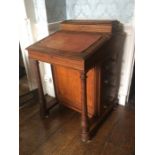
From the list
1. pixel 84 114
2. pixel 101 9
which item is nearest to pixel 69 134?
pixel 84 114

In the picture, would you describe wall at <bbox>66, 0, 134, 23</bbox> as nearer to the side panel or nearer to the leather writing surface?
the leather writing surface

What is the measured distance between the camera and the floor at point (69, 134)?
1.48 metres

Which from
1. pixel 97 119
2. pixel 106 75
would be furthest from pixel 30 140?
pixel 106 75

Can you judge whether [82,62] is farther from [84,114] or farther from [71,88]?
[71,88]

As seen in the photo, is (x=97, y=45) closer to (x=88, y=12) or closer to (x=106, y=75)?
(x=106, y=75)

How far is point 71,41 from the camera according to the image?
1.45 metres

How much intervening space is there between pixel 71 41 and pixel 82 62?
352mm

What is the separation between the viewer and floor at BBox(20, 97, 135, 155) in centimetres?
148

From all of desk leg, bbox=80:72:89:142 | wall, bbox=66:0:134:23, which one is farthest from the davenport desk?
wall, bbox=66:0:134:23

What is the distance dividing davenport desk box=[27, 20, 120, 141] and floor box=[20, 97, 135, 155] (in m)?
0.10

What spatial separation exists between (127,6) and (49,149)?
157 cm

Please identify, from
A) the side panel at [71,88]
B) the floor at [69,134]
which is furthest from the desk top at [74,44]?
the floor at [69,134]
